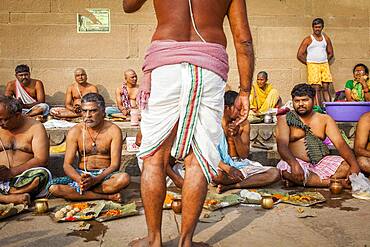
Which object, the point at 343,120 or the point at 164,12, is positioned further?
the point at 343,120

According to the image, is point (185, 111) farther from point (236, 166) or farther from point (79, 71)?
point (79, 71)

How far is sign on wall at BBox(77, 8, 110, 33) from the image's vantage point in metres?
9.48

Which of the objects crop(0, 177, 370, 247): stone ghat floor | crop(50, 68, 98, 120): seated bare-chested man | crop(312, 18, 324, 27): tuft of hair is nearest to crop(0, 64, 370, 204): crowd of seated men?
crop(0, 177, 370, 247): stone ghat floor

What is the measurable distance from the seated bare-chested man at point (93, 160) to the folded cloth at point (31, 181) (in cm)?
11

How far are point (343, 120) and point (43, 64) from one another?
646 centimetres

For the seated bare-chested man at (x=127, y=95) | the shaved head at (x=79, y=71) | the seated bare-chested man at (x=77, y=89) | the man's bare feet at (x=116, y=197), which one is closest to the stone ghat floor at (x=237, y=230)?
the man's bare feet at (x=116, y=197)

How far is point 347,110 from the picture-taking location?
7016mm

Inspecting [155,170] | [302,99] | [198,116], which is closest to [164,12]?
[198,116]

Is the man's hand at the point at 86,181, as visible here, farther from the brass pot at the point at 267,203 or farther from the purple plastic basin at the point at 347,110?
the purple plastic basin at the point at 347,110

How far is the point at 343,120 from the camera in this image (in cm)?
712

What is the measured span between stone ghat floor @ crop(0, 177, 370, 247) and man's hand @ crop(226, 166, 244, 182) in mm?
655

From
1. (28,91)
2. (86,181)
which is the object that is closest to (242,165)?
(86,181)

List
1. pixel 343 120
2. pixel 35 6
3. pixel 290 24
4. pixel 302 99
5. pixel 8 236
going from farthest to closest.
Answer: pixel 290 24 → pixel 35 6 → pixel 343 120 → pixel 302 99 → pixel 8 236

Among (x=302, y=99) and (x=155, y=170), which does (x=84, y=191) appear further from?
(x=302, y=99)
